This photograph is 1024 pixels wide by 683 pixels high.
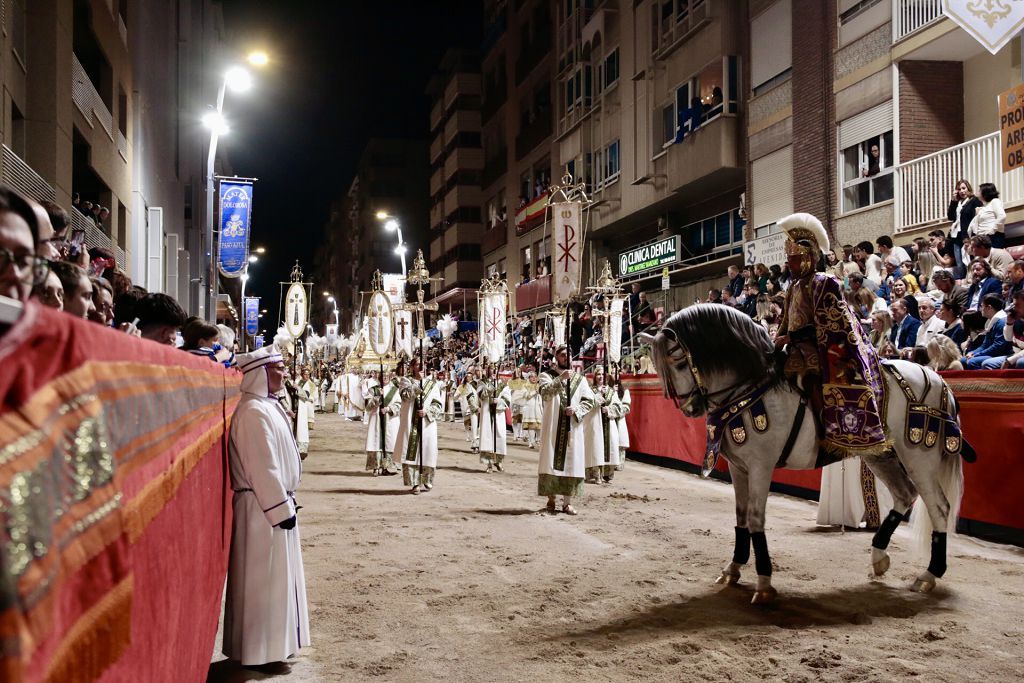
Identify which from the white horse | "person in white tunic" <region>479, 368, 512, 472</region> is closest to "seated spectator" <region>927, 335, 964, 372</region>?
the white horse

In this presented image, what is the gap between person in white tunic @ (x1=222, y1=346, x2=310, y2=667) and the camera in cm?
508

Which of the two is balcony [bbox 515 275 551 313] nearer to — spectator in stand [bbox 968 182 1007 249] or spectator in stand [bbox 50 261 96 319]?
spectator in stand [bbox 968 182 1007 249]

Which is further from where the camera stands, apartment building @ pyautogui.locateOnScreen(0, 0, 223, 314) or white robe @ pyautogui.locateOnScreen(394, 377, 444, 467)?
white robe @ pyautogui.locateOnScreen(394, 377, 444, 467)

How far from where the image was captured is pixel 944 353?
1054 centimetres

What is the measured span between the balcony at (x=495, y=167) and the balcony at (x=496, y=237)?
3.08 meters

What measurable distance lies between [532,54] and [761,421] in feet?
130

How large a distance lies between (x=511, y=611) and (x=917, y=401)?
413 centimetres

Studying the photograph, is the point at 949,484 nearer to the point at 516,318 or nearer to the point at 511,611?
the point at 511,611

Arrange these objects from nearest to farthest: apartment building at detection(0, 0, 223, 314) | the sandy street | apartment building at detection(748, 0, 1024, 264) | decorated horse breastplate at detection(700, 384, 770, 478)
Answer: the sandy street → decorated horse breastplate at detection(700, 384, 770, 478) → apartment building at detection(0, 0, 223, 314) → apartment building at detection(748, 0, 1024, 264)

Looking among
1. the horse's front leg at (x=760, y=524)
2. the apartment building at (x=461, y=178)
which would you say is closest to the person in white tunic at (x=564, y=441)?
the horse's front leg at (x=760, y=524)

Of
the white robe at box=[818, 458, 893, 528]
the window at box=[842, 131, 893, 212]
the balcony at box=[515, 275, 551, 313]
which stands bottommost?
the white robe at box=[818, 458, 893, 528]

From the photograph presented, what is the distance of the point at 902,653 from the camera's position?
5.65 meters

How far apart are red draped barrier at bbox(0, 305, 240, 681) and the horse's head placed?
529 centimetres

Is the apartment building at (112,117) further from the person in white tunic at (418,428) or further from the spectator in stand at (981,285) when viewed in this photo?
the spectator in stand at (981,285)
